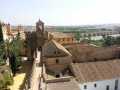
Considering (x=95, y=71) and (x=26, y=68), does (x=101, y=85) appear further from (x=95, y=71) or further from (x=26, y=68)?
(x=26, y=68)

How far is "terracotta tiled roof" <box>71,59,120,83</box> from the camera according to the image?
108 ft

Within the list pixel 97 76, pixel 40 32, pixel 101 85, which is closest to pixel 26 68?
pixel 40 32

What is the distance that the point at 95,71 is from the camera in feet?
114

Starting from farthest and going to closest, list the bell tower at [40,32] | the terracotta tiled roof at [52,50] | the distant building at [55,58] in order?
1. the bell tower at [40,32]
2. the terracotta tiled roof at [52,50]
3. the distant building at [55,58]

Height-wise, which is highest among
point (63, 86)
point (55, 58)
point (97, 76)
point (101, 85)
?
point (55, 58)

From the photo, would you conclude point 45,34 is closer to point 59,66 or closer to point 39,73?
point 59,66

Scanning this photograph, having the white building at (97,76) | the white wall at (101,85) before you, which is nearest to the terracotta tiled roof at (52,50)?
the white building at (97,76)

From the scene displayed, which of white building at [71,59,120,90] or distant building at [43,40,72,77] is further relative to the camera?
distant building at [43,40,72,77]

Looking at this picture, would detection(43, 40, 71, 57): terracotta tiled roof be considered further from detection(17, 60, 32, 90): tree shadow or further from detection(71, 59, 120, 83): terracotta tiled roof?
detection(17, 60, 32, 90): tree shadow

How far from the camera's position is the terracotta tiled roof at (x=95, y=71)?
108ft

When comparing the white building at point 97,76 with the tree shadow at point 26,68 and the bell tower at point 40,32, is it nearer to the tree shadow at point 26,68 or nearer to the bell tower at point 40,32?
the tree shadow at point 26,68

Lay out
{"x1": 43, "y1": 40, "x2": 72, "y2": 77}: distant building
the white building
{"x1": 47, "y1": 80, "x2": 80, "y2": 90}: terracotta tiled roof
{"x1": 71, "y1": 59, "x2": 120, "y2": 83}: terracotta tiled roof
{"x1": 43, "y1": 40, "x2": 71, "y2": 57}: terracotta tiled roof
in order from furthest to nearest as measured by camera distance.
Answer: {"x1": 43, "y1": 40, "x2": 71, "y2": 57}: terracotta tiled roof
{"x1": 43, "y1": 40, "x2": 72, "y2": 77}: distant building
{"x1": 71, "y1": 59, "x2": 120, "y2": 83}: terracotta tiled roof
the white building
{"x1": 47, "y1": 80, "x2": 80, "y2": 90}: terracotta tiled roof

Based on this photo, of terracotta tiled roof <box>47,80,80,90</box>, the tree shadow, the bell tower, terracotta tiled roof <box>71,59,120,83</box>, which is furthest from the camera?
the bell tower

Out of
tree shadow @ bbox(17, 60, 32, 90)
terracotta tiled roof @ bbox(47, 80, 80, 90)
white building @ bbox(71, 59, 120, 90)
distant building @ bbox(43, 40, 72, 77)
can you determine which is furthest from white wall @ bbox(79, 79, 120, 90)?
tree shadow @ bbox(17, 60, 32, 90)
